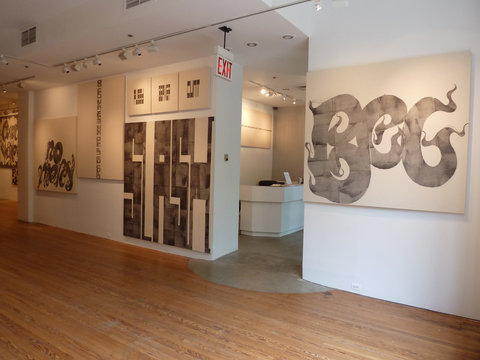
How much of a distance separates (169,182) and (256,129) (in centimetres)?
435

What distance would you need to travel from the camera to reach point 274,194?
24.2 ft

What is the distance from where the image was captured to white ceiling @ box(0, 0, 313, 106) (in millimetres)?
4090

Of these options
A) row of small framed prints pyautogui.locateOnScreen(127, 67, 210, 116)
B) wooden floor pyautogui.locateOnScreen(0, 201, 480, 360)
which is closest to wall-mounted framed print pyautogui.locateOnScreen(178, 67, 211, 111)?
row of small framed prints pyautogui.locateOnScreen(127, 67, 210, 116)

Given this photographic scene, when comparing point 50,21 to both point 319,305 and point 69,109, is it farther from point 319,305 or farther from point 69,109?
point 319,305

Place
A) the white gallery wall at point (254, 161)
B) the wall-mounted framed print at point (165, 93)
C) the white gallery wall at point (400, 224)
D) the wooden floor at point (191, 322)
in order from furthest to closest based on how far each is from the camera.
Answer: the white gallery wall at point (254, 161)
the wall-mounted framed print at point (165, 93)
the white gallery wall at point (400, 224)
the wooden floor at point (191, 322)

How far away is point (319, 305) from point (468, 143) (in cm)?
240

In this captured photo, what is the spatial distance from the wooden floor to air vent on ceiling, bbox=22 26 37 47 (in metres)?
3.70

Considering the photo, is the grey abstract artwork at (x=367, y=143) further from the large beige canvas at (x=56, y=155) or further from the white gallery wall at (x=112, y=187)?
the large beige canvas at (x=56, y=155)

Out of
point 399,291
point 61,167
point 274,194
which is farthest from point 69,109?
point 399,291

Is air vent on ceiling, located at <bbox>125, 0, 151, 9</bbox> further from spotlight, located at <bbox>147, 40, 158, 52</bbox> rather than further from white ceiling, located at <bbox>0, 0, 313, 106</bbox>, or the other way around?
spotlight, located at <bbox>147, 40, 158, 52</bbox>

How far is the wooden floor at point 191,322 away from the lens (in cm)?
288

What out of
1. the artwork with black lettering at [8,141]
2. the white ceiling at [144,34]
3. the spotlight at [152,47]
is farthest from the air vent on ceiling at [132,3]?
the artwork with black lettering at [8,141]

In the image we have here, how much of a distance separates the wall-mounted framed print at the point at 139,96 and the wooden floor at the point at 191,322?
299cm

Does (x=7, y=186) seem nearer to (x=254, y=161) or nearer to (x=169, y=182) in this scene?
(x=254, y=161)
